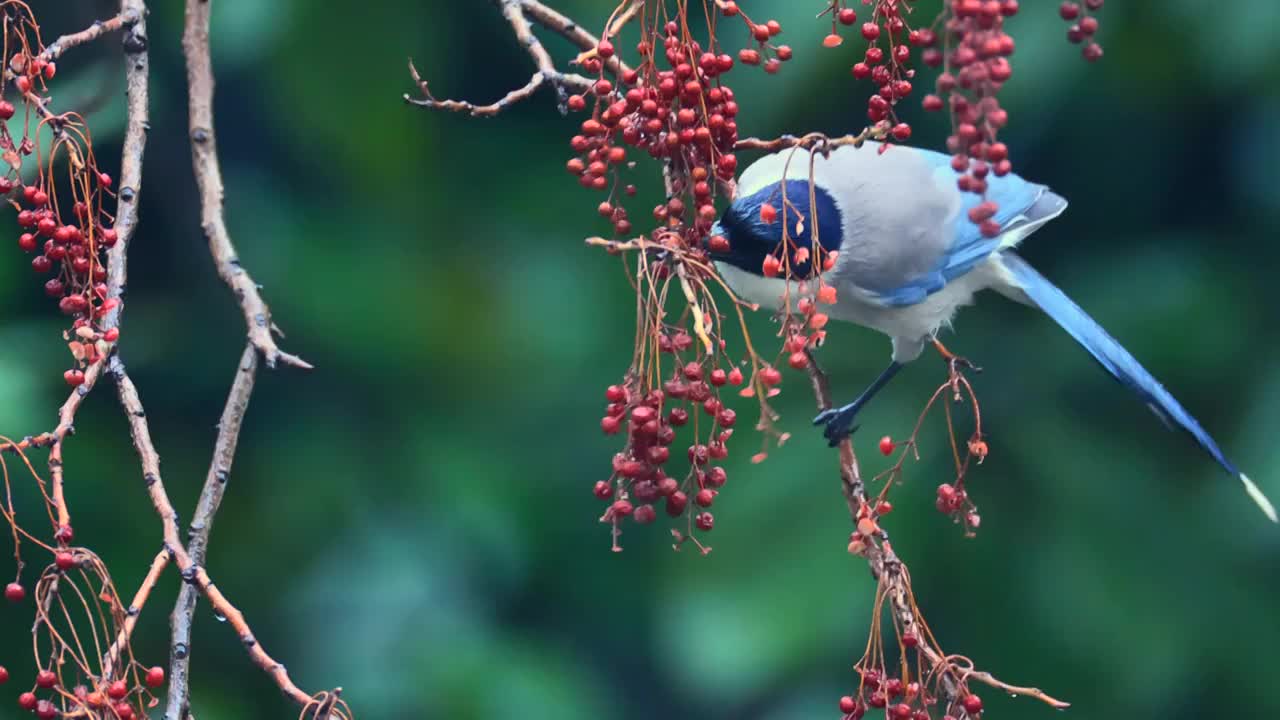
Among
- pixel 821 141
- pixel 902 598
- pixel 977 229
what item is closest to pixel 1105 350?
pixel 977 229

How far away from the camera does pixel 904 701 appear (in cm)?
123

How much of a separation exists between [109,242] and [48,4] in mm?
1551

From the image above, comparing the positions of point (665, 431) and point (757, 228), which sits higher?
point (757, 228)

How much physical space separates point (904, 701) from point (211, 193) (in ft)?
3.11

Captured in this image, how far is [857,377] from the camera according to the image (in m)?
2.71

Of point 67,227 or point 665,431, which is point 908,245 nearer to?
point 665,431

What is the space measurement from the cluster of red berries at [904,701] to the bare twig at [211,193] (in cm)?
64

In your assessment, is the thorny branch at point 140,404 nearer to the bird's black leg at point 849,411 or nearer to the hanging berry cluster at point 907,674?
the hanging berry cluster at point 907,674

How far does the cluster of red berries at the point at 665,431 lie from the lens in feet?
3.98

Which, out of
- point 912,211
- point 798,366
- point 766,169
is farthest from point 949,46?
point 912,211

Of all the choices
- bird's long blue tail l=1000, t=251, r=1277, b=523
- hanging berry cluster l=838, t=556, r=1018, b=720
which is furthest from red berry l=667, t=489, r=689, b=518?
bird's long blue tail l=1000, t=251, r=1277, b=523

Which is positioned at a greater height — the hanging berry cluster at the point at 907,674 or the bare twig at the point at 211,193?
the bare twig at the point at 211,193

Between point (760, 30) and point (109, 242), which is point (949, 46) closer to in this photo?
point (760, 30)

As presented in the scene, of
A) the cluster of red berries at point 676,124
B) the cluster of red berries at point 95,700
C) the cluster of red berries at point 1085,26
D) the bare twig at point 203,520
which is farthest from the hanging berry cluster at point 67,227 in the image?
the cluster of red berries at point 1085,26
